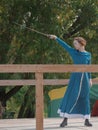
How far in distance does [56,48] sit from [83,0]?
205 centimetres

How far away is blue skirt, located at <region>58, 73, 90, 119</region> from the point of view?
7938mm

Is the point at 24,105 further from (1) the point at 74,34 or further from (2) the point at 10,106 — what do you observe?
(2) the point at 10,106

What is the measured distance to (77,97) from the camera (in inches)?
314

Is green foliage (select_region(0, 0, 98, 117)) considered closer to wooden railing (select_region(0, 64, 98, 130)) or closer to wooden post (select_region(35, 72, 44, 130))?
wooden railing (select_region(0, 64, 98, 130))

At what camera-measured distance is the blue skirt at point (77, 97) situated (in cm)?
794

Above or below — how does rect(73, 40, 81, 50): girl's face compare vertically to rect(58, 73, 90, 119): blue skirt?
above

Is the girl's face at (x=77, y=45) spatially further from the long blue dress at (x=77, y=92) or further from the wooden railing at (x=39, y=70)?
the wooden railing at (x=39, y=70)

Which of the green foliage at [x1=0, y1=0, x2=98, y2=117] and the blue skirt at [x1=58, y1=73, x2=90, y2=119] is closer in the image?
the blue skirt at [x1=58, y1=73, x2=90, y2=119]

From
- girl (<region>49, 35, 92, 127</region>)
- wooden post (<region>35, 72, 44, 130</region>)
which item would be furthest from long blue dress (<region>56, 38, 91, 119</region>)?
wooden post (<region>35, 72, 44, 130</region>)

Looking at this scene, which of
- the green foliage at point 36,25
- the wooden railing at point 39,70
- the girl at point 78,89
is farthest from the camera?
the green foliage at point 36,25

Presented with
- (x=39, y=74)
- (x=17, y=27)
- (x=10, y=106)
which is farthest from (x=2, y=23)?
(x=10, y=106)

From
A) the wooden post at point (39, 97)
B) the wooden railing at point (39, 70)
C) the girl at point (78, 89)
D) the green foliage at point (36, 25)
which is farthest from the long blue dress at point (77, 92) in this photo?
the green foliage at point (36, 25)

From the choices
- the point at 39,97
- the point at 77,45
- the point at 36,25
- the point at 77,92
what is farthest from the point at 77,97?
the point at 36,25

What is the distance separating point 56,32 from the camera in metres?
16.0
